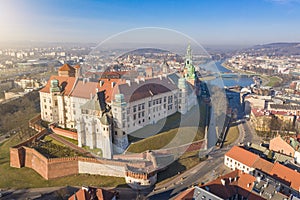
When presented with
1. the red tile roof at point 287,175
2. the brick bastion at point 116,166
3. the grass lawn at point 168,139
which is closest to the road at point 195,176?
the brick bastion at point 116,166

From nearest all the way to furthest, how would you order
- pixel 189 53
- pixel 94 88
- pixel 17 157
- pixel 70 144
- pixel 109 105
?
pixel 109 105 → pixel 17 157 → pixel 70 144 → pixel 94 88 → pixel 189 53

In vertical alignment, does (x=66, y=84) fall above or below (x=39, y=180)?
above

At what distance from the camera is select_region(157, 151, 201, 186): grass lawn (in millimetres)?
20266

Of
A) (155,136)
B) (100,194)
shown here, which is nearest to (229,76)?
(155,136)

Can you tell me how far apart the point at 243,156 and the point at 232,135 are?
9218mm

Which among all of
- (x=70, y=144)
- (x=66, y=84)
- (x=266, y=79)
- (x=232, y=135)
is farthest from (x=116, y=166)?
(x=266, y=79)

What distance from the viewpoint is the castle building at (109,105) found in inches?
843

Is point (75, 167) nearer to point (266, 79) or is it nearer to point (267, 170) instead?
point (267, 170)

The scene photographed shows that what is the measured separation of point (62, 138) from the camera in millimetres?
24219

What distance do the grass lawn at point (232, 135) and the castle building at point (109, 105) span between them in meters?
5.30

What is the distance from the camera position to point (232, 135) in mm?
30375

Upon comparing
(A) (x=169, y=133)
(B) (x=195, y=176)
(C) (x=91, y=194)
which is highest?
(A) (x=169, y=133)

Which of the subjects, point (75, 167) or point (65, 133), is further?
point (65, 133)

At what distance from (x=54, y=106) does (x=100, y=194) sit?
46.5ft
